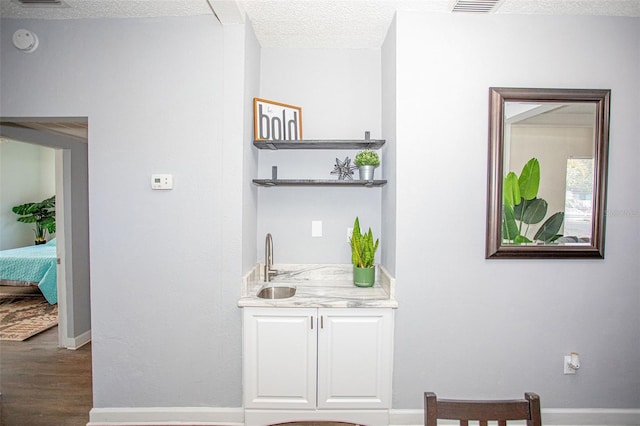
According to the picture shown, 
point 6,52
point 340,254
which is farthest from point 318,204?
point 6,52

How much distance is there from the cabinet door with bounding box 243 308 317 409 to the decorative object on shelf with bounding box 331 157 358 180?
0.99 meters

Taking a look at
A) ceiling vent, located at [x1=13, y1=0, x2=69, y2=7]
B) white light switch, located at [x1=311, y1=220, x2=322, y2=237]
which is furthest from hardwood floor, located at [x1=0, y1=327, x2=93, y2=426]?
ceiling vent, located at [x1=13, y1=0, x2=69, y2=7]

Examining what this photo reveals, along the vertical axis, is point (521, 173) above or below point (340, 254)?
above

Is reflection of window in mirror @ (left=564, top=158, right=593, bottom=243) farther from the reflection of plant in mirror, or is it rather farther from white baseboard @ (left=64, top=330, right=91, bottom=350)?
white baseboard @ (left=64, top=330, right=91, bottom=350)

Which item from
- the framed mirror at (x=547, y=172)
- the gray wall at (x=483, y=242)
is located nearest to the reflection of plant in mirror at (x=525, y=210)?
the framed mirror at (x=547, y=172)

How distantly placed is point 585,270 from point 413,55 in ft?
5.73

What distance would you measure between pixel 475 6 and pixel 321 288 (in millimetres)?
2023

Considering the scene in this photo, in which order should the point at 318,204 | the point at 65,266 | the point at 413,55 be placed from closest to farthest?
the point at 413,55, the point at 318,204, the point at 65,266

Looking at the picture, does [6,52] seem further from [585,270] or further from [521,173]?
[585,270]

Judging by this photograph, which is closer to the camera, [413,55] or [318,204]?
[413,55]

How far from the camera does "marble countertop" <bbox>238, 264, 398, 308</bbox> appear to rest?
2.09 meters

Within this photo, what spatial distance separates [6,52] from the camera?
85.7 inches

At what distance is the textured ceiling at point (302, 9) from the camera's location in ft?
6.58

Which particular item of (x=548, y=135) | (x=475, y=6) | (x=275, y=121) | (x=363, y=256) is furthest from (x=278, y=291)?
(x=475, y=6)
